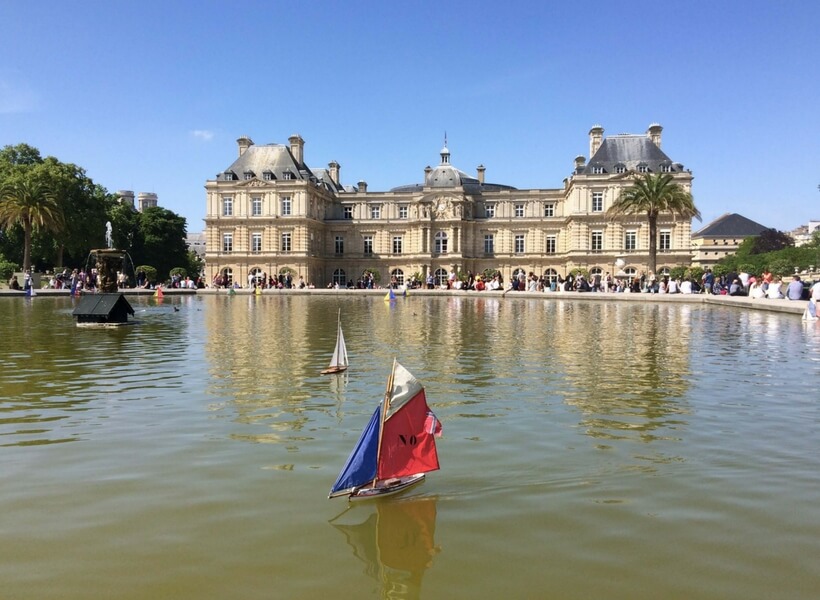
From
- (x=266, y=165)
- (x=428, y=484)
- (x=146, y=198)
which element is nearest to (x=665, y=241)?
(x=266, y=165)

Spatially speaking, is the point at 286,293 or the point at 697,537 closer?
the point at 697,537

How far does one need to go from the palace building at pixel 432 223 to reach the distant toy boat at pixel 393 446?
2284 inches

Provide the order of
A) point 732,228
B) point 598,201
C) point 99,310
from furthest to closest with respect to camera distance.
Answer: point 732,228, point 598,201, point 99,310

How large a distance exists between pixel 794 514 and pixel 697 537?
1.03 metres

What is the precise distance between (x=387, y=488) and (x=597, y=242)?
6268 cm

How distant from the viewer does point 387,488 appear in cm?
557

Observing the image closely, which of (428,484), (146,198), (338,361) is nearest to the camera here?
(428,484)

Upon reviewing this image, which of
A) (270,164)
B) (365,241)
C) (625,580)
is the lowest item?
(625,580)

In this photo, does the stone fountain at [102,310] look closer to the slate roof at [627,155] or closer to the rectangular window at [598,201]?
the rectangular window at [598,201]

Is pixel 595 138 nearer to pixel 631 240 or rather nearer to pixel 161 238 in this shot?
pixel 631 240

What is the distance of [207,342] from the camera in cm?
1617

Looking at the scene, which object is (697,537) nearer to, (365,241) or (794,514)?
(794,514)

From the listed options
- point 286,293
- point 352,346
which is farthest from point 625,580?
point 286,293

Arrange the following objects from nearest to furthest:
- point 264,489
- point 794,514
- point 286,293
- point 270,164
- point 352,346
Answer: point 794,514, point 264,489, point 352,346, point 286,293, point 270,164
